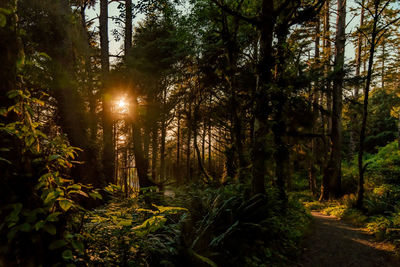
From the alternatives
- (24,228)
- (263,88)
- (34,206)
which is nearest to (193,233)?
(34,206)

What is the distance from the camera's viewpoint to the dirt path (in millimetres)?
4387

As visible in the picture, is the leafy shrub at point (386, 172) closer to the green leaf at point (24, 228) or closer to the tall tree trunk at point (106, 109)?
the tall tree trunk at point (106, 109)

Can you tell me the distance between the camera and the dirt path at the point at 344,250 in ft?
14.4

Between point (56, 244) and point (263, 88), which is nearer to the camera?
point (56, 244)

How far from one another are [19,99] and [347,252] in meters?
6.55

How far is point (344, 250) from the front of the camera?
16.1 ft

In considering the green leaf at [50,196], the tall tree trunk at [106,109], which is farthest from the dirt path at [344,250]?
the tall tree trunk at [106,109]

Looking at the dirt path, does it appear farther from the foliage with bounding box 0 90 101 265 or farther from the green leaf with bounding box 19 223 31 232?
the green leaf with bounding box 19 223 31 232

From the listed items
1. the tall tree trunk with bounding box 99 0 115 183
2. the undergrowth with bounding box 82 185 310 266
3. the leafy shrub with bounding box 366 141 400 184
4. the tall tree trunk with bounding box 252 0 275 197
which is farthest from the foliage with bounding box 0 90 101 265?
the leafy shrub with bounding box 366 141 400 184

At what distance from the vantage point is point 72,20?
7203 mm

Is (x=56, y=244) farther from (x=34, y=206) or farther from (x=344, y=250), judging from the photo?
(x=344, y=250)

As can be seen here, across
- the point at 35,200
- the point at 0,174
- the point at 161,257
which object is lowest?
the point at 161,257

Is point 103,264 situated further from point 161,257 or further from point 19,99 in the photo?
point 19,99

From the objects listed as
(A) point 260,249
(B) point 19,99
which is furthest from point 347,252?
(B) point 19,99
